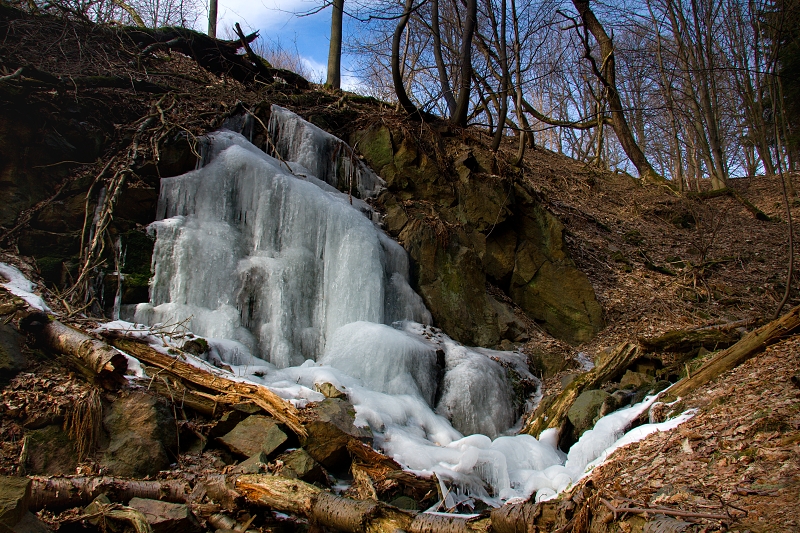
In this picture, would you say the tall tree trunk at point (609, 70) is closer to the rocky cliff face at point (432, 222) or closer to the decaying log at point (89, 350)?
the rocky cliff face at point (432, 222)

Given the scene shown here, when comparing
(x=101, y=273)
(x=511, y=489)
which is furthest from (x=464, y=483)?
(x=101, y=273)

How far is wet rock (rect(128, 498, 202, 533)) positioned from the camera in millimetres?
3160

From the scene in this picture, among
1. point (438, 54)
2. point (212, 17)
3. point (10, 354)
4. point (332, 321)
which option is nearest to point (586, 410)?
point (332, 321)

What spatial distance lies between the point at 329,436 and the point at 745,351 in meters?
4.09

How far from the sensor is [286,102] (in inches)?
412

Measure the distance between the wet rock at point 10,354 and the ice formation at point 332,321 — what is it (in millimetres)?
1035

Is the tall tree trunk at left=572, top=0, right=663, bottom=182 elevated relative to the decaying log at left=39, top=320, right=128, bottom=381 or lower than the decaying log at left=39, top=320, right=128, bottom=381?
elevated

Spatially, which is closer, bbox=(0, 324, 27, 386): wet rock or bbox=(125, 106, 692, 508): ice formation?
bbox=(0, 324, 27, 386): wet rock

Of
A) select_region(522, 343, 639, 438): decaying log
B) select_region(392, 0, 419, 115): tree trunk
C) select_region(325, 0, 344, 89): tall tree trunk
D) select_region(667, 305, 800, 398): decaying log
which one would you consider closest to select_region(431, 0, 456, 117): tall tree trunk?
select_region(392, 0, 419, 115): tree trunk

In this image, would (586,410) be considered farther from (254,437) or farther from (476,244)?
(476,244)

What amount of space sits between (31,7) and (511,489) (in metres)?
10.3

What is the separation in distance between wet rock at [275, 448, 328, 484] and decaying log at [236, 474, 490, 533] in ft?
1.01

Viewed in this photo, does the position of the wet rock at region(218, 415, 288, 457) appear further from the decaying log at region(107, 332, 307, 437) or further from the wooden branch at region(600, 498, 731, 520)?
the wooden branch at region(600, 498, 731, 520)

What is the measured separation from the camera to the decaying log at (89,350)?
422cm
